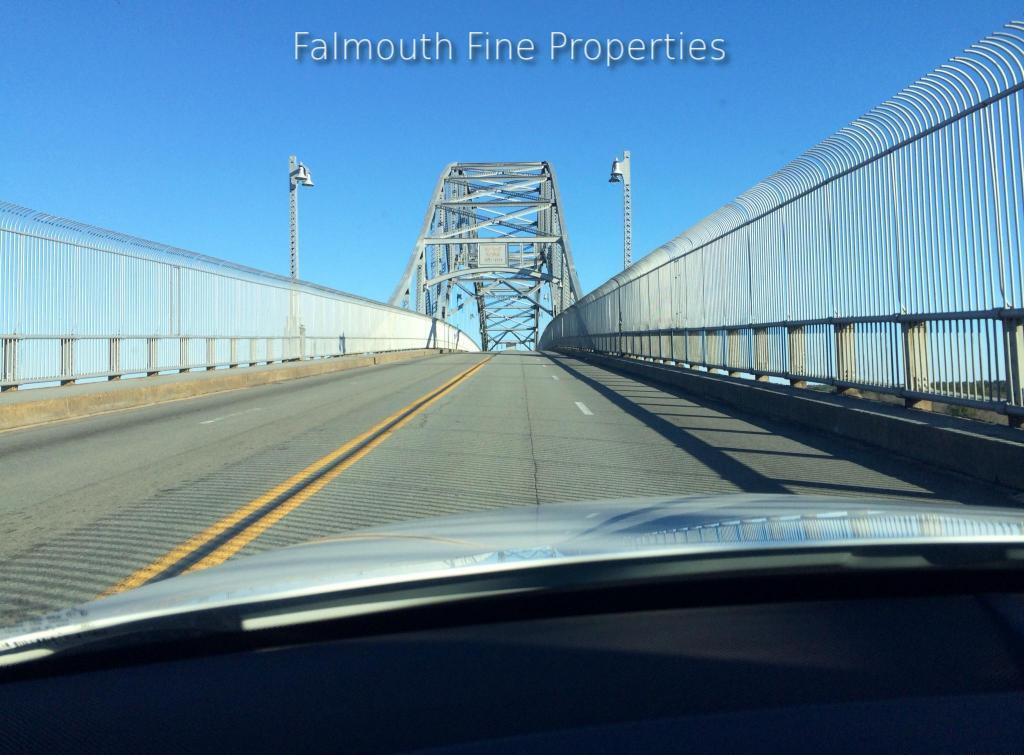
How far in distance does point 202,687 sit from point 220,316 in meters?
25.7

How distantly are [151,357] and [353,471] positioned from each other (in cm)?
1536

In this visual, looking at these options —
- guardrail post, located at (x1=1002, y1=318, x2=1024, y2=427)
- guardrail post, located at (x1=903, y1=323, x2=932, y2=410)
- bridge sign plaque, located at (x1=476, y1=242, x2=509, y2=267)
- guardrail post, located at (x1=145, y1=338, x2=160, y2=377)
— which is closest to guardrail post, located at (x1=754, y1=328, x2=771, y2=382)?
guardrail post, located at (x1=903, y1=323, x2=932, y2=410)

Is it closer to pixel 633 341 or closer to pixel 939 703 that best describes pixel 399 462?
pixel 939 703

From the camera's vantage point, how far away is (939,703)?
1.79 metres

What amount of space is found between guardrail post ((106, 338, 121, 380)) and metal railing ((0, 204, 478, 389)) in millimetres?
28

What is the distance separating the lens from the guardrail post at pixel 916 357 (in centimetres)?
911

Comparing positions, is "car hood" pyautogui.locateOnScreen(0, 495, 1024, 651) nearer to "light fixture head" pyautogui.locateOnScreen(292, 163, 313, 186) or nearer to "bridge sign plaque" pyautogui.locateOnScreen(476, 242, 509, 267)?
"light fixture head" pyautogui.locateOnScreen(292, 163, 313, 186)

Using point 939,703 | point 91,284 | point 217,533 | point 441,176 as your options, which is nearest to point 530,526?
point 939,703

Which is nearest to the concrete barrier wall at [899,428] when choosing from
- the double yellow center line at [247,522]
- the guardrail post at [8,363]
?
the double yellow center line at [247,522]

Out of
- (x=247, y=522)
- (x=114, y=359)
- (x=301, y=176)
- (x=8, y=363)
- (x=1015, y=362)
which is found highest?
(x=301, y=176)

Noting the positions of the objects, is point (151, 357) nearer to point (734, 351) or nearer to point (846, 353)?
point (734, 351)

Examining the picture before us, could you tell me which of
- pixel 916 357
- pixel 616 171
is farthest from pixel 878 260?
pixel 616 171

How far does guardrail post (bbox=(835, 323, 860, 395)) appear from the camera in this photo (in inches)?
436

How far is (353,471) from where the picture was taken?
809cm
